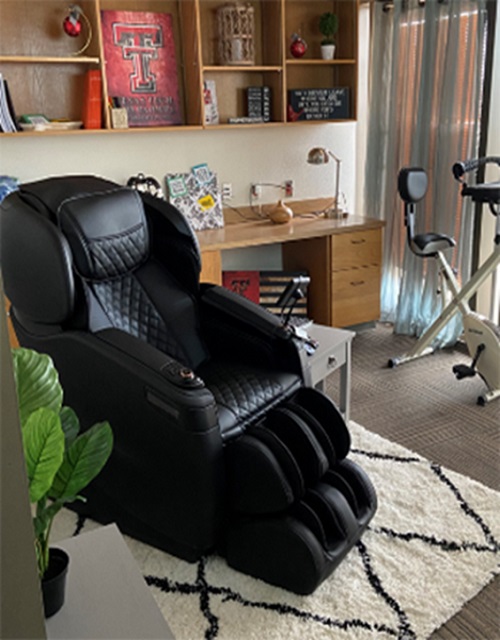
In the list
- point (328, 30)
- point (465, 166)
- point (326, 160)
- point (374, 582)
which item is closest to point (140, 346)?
point (374, 582)

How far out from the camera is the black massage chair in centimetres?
198

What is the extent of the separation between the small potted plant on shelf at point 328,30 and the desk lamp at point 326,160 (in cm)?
58

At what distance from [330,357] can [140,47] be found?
7.01ft

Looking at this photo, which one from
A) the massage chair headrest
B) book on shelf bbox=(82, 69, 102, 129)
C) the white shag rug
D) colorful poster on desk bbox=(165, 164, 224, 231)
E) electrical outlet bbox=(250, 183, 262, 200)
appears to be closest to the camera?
the white shag rug

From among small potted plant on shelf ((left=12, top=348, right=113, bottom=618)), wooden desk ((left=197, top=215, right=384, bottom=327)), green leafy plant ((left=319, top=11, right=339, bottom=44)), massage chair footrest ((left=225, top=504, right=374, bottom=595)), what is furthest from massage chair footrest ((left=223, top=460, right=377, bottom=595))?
green leafy plant ((left=319, top=11, right=339, bottom=44))

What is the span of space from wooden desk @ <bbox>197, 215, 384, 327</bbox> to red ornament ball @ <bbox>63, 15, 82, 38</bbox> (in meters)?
1.27

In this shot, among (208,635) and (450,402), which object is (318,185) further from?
(208,635)

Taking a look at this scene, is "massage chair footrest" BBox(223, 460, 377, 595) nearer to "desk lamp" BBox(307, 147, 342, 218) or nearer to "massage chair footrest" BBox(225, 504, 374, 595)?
"massage chair footrest" BBox(225, 504, 374, 595)

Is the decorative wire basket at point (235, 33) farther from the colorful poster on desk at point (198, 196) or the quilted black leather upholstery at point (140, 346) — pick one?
the quilted black leather upholstery at point (140, 346)

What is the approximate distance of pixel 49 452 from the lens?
1.15 metres

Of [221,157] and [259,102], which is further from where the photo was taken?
[221,157]

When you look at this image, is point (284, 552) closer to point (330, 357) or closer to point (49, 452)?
point (330, 357)

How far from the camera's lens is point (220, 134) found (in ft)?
13.2

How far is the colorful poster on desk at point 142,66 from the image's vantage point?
3.55 metres
